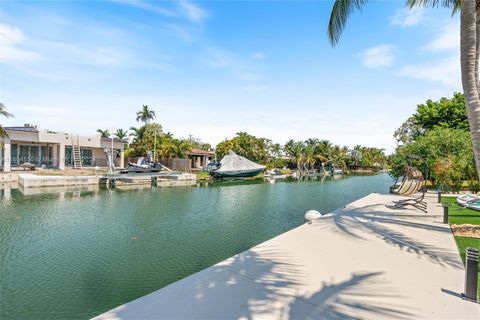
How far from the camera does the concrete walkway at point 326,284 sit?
3.94 meters

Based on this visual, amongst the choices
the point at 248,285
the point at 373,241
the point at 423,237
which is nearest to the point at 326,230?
the point at 373,241

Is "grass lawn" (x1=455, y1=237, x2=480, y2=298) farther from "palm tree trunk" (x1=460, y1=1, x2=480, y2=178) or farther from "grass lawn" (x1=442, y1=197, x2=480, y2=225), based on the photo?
"palm tree trunk" (x1=460, y1=1, x2=480, y2=178)

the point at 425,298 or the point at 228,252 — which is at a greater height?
the point at 425,298

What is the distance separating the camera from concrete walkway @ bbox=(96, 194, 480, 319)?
394 cm

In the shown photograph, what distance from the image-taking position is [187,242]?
30.6ft

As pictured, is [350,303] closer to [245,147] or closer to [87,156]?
[87,156]

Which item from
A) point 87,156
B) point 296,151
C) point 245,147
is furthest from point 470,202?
point 296,151

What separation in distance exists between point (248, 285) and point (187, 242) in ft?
16.3

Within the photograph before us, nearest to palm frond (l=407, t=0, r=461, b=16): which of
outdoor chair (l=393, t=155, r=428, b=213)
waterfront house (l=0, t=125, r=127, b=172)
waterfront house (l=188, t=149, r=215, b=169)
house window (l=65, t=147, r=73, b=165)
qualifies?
outdoor chair (l=393, t=155, r=428, b=213)

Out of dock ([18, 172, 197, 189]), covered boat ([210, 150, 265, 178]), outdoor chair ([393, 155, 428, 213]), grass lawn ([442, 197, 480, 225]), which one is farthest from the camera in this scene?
covered boat ([210, 150, 265, 178])

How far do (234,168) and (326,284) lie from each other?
33.5m

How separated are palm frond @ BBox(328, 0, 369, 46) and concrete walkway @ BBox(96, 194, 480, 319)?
5635mm

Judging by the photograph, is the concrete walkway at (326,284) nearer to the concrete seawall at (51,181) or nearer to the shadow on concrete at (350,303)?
the shadow on concrete at (350,303)

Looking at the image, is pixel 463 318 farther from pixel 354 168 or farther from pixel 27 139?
pixel 354 168
